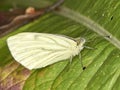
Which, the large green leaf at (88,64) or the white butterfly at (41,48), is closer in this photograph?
the large green leaf at (88,64)

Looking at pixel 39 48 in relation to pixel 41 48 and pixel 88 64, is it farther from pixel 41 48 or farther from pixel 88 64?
pixel 88 64

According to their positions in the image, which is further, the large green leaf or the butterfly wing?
the butterfly wing

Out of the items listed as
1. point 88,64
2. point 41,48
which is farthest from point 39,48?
point 88,64

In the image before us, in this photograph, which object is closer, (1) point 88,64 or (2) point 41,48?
(1) point 88,64
